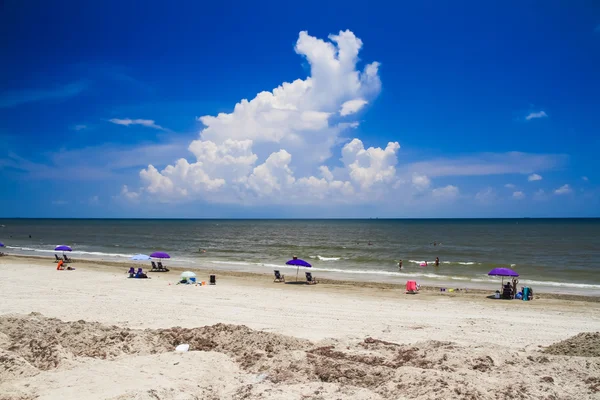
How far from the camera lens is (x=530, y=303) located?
21141 mm

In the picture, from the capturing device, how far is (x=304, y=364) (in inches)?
343

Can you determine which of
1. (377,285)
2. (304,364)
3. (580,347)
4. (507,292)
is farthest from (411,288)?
(304,364)

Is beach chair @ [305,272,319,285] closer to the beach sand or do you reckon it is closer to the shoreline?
the shoreline

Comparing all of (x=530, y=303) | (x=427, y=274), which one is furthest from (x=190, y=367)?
(x=427, y=274)

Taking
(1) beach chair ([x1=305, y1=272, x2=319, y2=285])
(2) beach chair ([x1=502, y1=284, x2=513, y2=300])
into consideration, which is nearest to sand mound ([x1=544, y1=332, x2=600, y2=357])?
(2) beach chair ([x1=502, y1=284, x2=513, y2=300])

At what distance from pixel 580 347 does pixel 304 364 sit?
23.5 ft

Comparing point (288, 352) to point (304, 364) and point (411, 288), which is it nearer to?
point (304, 364)

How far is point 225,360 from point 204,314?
7.04 m

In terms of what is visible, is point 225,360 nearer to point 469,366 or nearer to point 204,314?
point 469,366

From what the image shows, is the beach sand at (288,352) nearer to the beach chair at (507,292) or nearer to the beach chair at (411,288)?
the beach chair at (507,292)

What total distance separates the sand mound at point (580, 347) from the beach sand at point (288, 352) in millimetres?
42

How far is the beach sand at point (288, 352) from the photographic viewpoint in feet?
24.8

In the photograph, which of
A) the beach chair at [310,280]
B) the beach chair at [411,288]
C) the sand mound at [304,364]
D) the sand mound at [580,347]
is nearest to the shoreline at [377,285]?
the beach chair at [310,280]

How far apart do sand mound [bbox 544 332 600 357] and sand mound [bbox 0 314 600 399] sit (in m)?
0.05
